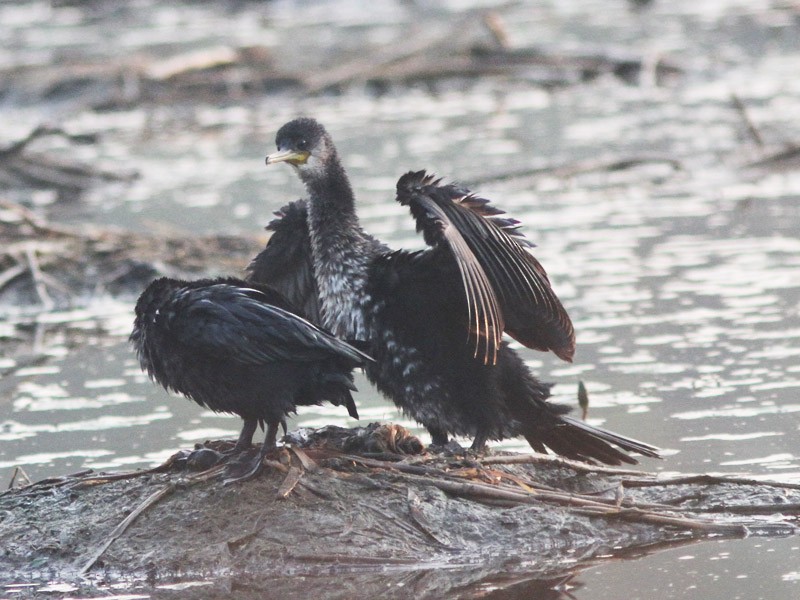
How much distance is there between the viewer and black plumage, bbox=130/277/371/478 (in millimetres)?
5703

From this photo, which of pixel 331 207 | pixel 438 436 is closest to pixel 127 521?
pixel 438 436

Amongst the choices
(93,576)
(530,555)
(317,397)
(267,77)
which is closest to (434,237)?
(317,397)

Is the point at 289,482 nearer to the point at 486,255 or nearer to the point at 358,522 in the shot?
the point at 358,522

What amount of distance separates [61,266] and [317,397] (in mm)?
5254

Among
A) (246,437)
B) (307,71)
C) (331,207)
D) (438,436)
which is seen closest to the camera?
(246,437)

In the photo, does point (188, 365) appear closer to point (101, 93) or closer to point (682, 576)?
point (682, 576)

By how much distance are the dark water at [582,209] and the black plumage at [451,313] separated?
2.39 ft

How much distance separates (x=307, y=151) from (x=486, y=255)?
1230 mm

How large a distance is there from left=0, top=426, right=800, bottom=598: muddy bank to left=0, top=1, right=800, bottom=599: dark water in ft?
0.81

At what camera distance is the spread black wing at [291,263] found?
22.5 ft

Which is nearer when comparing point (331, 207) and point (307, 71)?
point (331, 207)

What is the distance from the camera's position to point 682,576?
549cm

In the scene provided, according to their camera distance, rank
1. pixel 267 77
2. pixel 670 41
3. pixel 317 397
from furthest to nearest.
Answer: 1. pixel 670 41
2. pixel 267 77
3. pixel 317 397

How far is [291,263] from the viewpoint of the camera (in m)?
6.93
